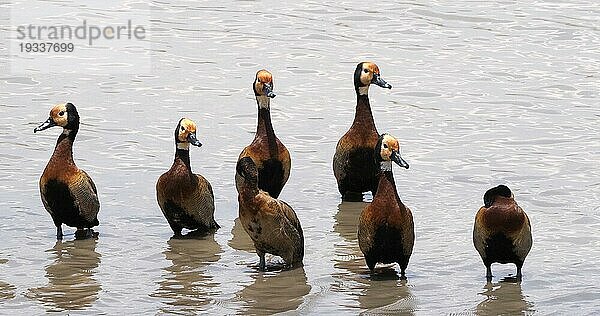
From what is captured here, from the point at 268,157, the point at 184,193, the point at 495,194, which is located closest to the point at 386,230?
the point at 495,194

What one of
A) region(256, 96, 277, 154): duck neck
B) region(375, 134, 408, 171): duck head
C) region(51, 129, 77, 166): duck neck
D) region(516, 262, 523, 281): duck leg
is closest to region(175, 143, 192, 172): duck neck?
region(51, 129, 77, 166): duck neck

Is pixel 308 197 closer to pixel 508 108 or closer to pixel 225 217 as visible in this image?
pixel 225 217

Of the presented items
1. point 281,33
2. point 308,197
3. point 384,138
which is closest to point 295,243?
point 384,138

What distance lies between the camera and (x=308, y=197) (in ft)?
39.5

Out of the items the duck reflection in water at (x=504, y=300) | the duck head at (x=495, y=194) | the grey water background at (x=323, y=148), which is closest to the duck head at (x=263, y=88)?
the grey water background at (x=323, y=148)

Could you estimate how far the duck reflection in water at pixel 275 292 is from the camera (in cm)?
923

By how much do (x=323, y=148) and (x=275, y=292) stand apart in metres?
3.99

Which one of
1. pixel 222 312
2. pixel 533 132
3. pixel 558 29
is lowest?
pixel 222 312

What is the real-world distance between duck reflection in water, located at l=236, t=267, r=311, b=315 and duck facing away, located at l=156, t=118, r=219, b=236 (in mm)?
1008

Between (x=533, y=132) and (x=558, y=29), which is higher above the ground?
(x=558, y=29)

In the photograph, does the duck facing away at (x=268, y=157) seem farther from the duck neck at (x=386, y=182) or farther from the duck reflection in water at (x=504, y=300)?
the duck reflection in water at (x=504, y=300)

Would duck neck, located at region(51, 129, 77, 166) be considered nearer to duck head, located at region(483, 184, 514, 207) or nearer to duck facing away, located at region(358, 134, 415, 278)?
duck facing away, located at region(358, 134, 415, 278)

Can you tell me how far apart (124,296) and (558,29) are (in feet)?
33.2

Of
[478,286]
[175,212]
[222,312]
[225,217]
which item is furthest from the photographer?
[225,217]
